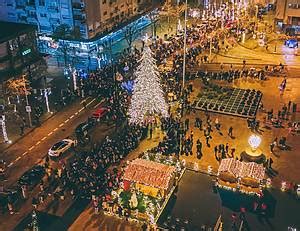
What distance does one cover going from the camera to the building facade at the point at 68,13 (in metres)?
64.5

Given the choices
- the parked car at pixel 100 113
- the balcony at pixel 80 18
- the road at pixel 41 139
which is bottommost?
the road at pixel 41 139

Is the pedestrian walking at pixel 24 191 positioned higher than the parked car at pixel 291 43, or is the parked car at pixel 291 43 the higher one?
the parked car at pixel 291 43

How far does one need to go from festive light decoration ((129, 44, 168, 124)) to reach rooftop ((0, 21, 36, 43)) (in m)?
18.5

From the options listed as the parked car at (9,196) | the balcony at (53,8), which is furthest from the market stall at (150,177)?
the balcony at (53,8)

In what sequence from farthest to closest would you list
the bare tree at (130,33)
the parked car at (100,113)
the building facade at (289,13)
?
1. the building facade at (289,13)
2. the bare tree at (130,33)
3. the parked car at (100,113)

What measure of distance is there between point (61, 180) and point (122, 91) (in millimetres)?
17261

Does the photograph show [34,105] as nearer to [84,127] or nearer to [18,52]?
[18,52]

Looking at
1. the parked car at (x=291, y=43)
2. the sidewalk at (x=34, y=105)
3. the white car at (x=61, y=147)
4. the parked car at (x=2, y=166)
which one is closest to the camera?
the parked car at (x=2, y=166)

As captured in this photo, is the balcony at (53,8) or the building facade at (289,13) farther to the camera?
the building facade at (289,13)

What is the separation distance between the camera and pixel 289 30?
73.5 meters

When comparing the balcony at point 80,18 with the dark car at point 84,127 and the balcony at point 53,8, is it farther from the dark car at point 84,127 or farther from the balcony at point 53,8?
the dark car at point 84,127

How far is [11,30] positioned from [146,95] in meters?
22.3

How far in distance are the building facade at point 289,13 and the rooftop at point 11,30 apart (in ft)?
134

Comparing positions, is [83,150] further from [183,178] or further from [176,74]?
[176,74]
